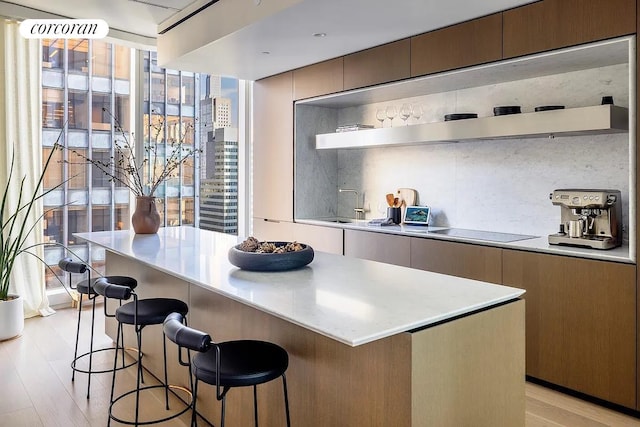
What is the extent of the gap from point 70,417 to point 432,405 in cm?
212

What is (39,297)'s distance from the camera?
4.74 m

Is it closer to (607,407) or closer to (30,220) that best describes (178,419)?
(607,407)

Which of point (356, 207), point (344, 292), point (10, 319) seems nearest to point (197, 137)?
point (356, 207)

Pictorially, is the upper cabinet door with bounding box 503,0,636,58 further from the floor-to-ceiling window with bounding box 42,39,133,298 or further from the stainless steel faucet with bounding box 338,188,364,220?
the floor-to-ceiling window with bounding box 42,39,133,298

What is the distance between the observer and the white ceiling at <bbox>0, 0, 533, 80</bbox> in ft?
10.7

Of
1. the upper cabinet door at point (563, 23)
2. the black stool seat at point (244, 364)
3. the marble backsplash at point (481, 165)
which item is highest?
the upper cabinet door at point (563, 23)

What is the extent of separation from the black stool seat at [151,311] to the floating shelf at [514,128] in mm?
2188

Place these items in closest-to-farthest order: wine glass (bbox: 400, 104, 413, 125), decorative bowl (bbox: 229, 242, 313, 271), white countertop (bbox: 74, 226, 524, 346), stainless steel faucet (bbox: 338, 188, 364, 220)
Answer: white countertop (bbox: 74, 226, 524, 346)
decorative bowl (bbox: 229, 242, 313, 271)
wine glass (bbox: 400, 104, 413, 125)
stainless steel faucet (bbox: 338, 188, 364, 220)

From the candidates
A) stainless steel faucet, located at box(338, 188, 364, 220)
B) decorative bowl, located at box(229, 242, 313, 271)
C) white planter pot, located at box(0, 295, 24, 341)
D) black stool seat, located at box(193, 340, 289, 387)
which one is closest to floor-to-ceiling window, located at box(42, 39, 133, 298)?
white planter pot, located at box(0, 295, 24, 341)

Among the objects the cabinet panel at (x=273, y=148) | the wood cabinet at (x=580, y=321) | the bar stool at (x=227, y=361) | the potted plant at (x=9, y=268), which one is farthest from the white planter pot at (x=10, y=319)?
the wood cabinet at (x=580, y=321)

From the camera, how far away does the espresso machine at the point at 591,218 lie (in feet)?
9.81

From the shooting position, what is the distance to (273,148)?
541cm

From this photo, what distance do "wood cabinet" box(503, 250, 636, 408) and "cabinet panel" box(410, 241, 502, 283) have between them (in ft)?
0.28

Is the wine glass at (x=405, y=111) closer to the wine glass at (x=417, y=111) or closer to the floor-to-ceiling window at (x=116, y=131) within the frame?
the wine glass at (x=417, y=111)
